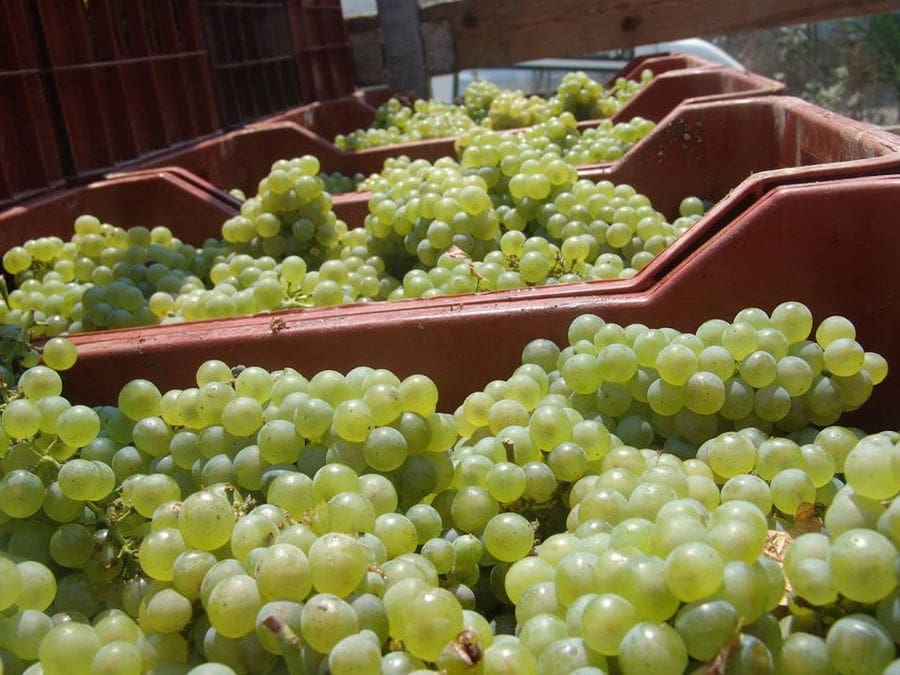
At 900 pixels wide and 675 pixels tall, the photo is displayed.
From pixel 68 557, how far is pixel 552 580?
1.97 feet

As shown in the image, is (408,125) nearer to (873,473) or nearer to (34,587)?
(34,587)

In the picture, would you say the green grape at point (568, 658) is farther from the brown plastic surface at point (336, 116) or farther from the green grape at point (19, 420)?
the brown plastic surface at point (336, 116)

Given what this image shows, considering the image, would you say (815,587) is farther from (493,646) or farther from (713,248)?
(713,248)

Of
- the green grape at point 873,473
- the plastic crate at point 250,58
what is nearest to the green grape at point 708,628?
the green grape at point 873,473

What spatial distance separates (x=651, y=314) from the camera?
138 centimetres

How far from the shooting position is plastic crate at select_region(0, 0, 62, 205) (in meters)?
2.44

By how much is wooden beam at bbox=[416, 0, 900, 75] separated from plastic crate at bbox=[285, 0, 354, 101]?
57 centimetres

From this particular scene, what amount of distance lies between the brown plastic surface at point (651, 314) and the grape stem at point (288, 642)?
2.20 feet

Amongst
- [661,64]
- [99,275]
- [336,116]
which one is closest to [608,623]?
[99,275]

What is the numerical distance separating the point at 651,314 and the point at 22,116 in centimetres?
207

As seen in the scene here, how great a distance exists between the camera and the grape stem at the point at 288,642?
764mm

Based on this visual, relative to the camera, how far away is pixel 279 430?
3.63ft

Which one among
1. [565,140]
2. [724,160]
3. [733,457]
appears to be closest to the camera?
[733,457]

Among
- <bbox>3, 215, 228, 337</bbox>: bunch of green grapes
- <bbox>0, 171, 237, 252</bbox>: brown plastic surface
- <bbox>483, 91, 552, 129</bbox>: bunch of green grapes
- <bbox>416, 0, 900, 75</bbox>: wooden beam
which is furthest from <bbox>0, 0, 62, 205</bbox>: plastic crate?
<bbox>416, 0, 900, 75</bbox>: wooden beam
